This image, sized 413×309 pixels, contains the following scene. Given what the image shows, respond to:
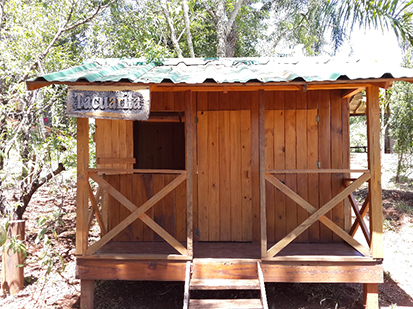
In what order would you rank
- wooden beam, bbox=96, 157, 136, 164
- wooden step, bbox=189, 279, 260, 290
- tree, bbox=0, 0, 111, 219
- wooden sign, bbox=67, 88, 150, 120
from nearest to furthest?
wooden sign, bbox=67, 88, 150, 120 → wooden step, bbox=189, 279, 260, 290 → wooden beam, bbox=96, 157, 136, 164 → tree, bbox=0, 0, 111, 219

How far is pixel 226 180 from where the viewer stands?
5.23 metres

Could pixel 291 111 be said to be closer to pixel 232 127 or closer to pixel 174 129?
pixel 232 127

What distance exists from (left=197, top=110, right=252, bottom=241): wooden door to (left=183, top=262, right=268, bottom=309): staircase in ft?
3.65

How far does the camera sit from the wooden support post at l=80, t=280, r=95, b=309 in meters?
4.23

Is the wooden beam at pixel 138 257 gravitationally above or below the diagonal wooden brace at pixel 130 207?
below

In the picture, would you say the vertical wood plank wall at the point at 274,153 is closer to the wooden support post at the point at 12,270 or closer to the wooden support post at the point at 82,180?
the wooden support post at the point at 82,180

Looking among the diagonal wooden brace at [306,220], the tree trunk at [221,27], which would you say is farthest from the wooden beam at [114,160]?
the tree trunk at [221,27]

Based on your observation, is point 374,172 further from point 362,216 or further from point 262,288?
point 262,288

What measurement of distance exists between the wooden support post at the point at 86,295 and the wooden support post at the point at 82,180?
20.7 inches

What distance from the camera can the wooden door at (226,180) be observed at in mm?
5211

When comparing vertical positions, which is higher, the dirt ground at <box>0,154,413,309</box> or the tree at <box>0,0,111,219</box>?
the tree at <box>0,0,111,219</box>

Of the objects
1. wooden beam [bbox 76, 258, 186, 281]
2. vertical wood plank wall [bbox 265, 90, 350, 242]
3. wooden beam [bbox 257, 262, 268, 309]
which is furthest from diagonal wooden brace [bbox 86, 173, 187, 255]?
vertical wood plank wall [bbox 265, 90, 350, 242]

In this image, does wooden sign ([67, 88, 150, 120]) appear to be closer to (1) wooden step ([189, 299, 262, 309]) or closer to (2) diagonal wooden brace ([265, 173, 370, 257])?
(2) diagonal wooden brace ([265, 173, 370, 257])

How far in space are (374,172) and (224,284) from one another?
2.30 metres
